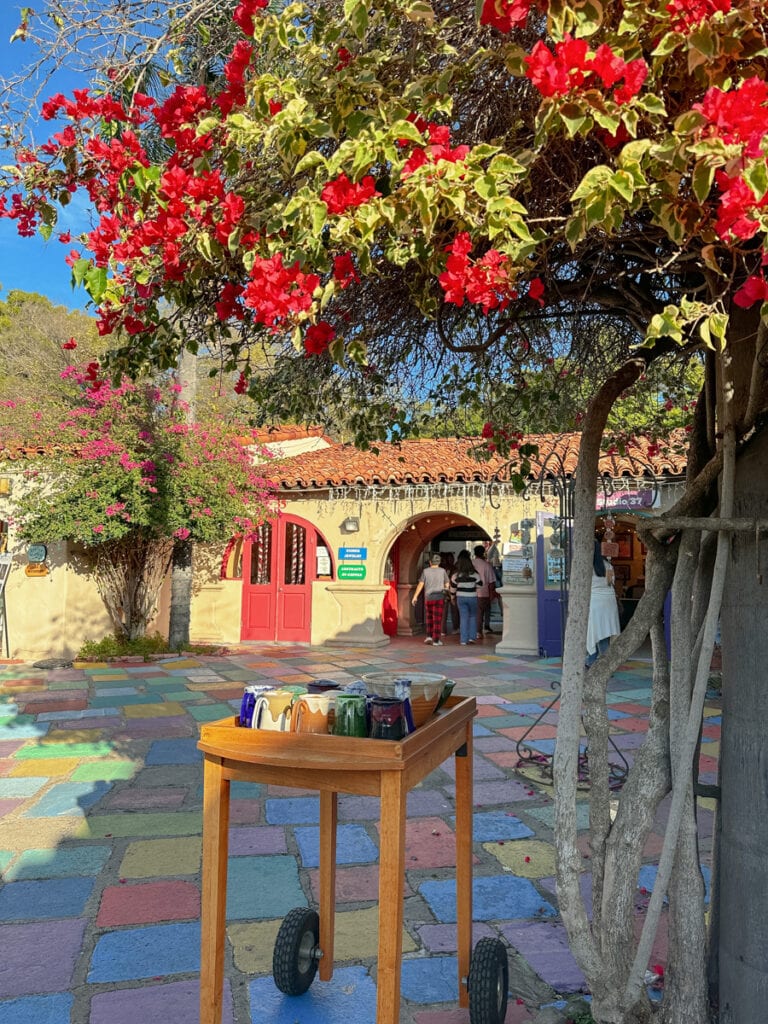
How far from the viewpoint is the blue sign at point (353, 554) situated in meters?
12.9

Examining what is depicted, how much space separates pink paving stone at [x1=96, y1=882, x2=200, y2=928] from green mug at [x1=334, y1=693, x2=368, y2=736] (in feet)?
5.35

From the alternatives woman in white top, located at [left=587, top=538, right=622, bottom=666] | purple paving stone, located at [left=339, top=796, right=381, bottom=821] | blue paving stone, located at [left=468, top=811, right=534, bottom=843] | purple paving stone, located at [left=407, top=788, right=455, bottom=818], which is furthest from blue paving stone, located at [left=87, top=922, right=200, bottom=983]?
woman in white top, located at [left=587, top=538, right=622, bottom=666]

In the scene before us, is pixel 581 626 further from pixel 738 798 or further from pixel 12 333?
pixel 12 333

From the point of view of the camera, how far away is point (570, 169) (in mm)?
2221

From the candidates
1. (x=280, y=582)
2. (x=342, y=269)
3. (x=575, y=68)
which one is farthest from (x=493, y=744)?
(x=280, y=582)

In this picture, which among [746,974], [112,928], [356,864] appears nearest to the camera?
[746,974]

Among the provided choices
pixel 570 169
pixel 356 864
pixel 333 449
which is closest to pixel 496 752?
pixel 356 864

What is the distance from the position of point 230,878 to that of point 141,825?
2.98ft

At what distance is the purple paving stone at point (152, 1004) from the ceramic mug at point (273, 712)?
1.08 m

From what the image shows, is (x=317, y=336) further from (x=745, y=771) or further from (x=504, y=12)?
(x=745, y=771)

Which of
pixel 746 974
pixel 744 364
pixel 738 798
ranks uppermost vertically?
pixel 744 364

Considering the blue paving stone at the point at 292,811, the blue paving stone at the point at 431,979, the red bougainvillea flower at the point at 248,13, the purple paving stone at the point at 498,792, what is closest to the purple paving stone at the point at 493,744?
the purple paving stone at the point at 498,792

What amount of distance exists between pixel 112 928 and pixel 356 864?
3.83ft

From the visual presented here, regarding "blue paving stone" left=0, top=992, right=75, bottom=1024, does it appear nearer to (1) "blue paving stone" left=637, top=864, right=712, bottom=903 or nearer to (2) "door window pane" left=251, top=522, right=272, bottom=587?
(1) "blue paving stone" left=637, top=864, right=712, bottom=903
